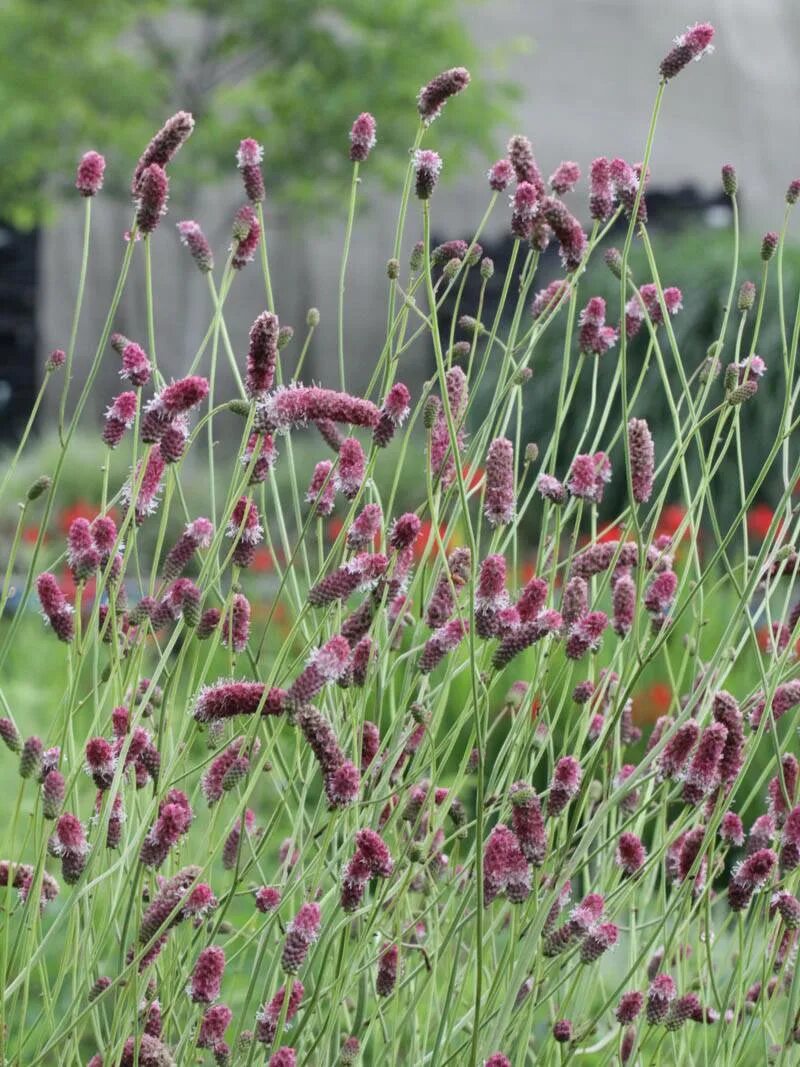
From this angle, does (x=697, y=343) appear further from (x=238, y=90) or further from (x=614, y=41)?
(x=614, y=41)

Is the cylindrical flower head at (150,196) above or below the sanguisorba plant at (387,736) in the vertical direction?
above

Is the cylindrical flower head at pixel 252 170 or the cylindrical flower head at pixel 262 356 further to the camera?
the cylindrical flower head at pixel 252 170

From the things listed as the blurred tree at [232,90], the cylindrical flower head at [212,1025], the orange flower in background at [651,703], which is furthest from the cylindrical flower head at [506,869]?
the blurred tree at [232,90]

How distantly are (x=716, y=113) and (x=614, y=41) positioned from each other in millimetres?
1217

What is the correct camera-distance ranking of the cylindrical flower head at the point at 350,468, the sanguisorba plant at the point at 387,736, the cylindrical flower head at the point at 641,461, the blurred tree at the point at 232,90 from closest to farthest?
the sanguisorba plant at the point at 387,736 → the cylindrical flower head at the point at 350,468 → the cylindrical flower head at the point at 641,461 → the blurred tree at the point at 232,90

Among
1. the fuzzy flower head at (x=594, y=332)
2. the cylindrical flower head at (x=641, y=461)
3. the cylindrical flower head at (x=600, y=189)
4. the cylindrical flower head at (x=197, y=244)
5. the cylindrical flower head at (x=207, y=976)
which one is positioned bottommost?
the cylindrical flower head at (x=207, y=976)

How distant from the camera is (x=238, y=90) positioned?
11.1 metres

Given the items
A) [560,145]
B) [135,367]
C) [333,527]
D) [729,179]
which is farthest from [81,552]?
[560,145]

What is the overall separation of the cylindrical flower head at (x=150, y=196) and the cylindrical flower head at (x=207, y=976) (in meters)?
0.59

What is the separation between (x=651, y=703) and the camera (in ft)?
10.3

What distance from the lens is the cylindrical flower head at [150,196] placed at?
4.28ft

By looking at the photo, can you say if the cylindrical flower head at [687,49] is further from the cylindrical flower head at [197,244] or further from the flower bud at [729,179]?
the cylindrical flower head at [197,244]

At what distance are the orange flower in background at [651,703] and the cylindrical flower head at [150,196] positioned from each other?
1.86m

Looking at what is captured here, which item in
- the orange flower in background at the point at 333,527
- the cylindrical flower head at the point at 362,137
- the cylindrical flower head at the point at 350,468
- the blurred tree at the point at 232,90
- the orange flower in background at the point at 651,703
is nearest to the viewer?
the cylindrical flower head at the point at 350,468
